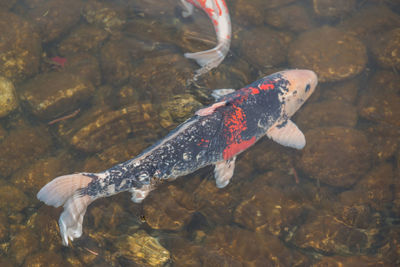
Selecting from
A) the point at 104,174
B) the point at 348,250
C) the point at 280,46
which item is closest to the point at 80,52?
the point at 104,174

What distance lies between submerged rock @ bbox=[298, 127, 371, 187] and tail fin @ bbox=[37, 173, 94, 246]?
3063 mm

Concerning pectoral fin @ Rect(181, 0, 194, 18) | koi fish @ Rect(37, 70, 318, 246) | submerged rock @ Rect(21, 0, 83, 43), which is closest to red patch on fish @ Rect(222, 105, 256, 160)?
koi fish @ Rect(37, 70, 318, 246)

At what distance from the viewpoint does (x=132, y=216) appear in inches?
159

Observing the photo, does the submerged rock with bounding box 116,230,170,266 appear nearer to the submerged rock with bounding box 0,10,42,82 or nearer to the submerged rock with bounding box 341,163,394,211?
the submerged rock with bounding box 341,163,394,211

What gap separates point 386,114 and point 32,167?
18.0 feet

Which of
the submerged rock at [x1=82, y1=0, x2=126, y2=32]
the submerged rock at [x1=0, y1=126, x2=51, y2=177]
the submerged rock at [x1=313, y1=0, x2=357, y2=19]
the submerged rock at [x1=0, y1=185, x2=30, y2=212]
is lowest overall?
the submerged rock at [x1=0, y1=185, x2=30, y2=212]

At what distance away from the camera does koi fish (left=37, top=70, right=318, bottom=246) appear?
11.8 feet

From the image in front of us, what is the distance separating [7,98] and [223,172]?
3.58m

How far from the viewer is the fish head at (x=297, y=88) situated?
15.6ft

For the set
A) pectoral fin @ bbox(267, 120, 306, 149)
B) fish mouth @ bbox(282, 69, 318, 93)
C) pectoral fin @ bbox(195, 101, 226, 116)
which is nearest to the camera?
pectoral fin @ bbox(195, 101, 226, 116)

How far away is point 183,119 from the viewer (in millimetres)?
4629

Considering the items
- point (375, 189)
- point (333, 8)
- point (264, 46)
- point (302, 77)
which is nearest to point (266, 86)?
point (302, 77)

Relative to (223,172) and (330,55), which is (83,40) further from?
(330,55)

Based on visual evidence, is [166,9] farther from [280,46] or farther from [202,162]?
[202,162]
